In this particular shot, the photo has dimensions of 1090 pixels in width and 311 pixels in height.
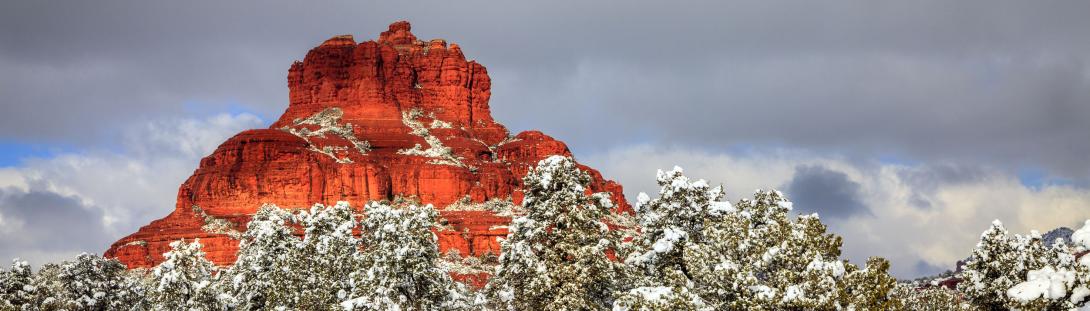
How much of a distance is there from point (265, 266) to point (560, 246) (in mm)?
20960

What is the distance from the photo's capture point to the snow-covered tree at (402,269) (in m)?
45.3

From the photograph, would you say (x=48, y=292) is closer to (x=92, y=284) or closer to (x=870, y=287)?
(x=92, y=284)

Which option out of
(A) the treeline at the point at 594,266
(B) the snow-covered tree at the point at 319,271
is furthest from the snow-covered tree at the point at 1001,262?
(B) the snow-covered tree at the point at 319,271

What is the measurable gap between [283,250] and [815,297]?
116 ft

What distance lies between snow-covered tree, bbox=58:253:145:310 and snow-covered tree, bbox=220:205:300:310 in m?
11.8

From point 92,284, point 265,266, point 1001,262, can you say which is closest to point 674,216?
point 1001,262

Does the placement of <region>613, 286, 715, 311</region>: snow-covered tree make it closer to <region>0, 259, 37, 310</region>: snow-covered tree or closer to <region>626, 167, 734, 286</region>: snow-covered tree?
<region>626, 167, 734, 286</region>: snow-covered tree

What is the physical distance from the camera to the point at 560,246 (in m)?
45.0

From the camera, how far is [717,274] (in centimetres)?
3303

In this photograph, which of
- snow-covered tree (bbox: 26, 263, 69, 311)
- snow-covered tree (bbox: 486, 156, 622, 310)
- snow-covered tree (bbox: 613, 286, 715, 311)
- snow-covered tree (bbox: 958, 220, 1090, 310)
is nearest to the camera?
snow-covered tree (bbox: 613, 286, 715, 311)

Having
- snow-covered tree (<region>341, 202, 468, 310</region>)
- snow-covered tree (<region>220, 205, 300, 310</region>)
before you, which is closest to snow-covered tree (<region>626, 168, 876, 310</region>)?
snow-covered tree (<region>341, 202, 468, 310</region>)

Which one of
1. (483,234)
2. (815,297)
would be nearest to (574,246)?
(815,297)

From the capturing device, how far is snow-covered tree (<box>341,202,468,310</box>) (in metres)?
45.3

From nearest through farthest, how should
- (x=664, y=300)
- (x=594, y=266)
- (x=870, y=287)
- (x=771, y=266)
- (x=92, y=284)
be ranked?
(x=870, y=287), (x=771, y=266), (x=664, y=300), (x=594, y=266), (x=92, y=284)
